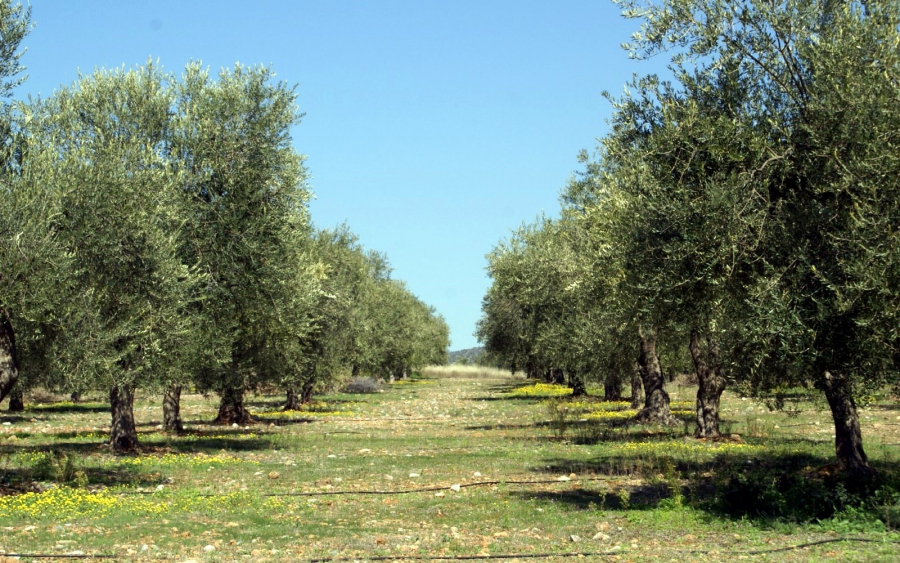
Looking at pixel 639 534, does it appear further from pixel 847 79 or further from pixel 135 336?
pixel 135 336

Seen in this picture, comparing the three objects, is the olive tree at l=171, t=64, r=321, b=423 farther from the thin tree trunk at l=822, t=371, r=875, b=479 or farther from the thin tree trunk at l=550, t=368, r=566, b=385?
the thin tree trunk at l=550, t=368, r=566, b=385

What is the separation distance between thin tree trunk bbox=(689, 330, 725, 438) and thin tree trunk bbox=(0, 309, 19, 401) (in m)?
21.3

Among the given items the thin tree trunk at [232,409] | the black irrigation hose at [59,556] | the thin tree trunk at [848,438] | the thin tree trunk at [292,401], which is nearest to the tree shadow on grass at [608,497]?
the thin tree trunk at [848,438]

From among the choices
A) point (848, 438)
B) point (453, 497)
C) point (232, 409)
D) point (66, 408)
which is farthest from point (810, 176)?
point (66, 408)

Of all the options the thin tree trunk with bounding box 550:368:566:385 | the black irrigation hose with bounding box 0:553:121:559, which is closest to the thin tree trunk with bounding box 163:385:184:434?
the black irrigation hose with bounding box 0:553:121:559

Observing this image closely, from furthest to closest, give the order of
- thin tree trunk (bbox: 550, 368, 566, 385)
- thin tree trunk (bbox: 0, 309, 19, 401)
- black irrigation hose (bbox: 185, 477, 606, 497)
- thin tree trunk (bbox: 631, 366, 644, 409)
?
thin tree trunk (bbox: 550, 368, 566, 385), thin tree trunk (bbox: 631, 366, 644, 409), black irrigation hose (bbox: 185, 477, 606, 497), thin tree trunk (bbox: 0, 309, 19, 401)

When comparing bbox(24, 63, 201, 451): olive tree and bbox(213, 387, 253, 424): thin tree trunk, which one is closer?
bbox(24, 63, 201, 451): olive tree

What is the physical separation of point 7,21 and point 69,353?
803 centimetres

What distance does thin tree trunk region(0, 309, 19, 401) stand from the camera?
18281 mm

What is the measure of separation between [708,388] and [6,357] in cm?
2257

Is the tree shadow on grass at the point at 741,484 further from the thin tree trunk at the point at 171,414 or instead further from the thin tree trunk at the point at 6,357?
the thin tree trunk at the point at 171,414

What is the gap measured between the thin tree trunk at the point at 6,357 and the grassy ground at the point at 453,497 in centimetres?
257

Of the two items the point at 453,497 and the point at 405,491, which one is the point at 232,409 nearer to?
the point at 405,491

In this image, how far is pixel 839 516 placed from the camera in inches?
632
